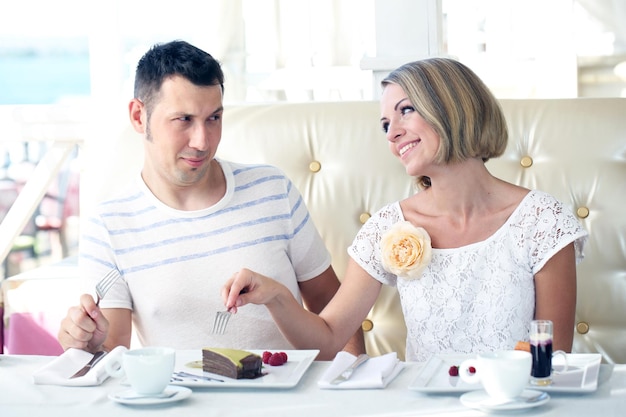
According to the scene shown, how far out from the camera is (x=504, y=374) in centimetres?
120

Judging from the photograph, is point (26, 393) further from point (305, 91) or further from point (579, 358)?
point (305, 91)

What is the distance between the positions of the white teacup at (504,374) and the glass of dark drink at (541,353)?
0.08 metres

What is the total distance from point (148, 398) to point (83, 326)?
0.33m

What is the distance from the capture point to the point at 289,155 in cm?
227

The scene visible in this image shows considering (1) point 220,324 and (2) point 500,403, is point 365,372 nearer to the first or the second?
(2) point 500,403

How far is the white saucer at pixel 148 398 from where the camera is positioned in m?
1.28

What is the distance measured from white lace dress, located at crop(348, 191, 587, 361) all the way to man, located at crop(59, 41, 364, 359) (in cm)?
25

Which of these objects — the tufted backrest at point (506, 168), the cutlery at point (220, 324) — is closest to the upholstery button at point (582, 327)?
the tufted backrest at point (506, 168)

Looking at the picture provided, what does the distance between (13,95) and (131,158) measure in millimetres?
1501

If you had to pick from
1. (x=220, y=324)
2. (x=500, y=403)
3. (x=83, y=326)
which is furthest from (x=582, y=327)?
(x=83, y=326)

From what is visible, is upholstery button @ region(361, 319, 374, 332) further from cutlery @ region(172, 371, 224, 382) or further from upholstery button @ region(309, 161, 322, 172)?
cutlery @ region(172, 371, 224, 382)

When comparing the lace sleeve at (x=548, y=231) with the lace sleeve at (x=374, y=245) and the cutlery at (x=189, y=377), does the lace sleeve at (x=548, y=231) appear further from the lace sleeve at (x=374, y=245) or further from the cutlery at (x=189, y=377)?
the cutlery at (x=189, y=377)

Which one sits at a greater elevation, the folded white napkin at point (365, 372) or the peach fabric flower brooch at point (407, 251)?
the peach fabric flower brooch at point (407, 251)

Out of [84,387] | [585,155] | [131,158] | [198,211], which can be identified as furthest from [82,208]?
[585,155]
